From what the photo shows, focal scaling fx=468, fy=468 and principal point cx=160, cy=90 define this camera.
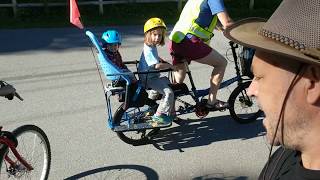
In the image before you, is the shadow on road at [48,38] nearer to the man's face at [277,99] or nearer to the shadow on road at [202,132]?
the shadow on road at [202,132]

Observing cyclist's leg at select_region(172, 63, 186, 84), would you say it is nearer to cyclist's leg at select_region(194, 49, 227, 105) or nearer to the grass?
cyclist's leg at select_region(194, 49, 227, 105)

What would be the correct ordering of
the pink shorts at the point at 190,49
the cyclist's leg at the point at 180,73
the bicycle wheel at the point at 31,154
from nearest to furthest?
the bicycle wheel at the point at 31,154
the pink shorts at the point at 190,49
the cyclist's leg at the point at 180,73

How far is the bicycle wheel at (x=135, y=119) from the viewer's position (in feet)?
15.9

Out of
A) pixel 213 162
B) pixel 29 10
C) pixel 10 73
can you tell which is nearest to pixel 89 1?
pixel 29 10

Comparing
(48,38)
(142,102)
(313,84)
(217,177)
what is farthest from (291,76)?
(48,38)

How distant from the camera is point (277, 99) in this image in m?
1.43

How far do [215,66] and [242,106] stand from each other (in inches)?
30.1

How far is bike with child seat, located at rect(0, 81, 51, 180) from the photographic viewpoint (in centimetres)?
372

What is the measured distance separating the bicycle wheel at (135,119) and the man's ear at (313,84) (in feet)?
11.7

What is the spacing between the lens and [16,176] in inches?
157

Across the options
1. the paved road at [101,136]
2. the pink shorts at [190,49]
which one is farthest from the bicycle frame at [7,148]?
the pink shorts at [190,49]

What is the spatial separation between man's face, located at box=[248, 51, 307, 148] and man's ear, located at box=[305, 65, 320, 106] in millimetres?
36

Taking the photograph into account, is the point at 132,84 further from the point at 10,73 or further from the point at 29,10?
the point at 29,10

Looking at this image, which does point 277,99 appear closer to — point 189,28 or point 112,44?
point 112,44
